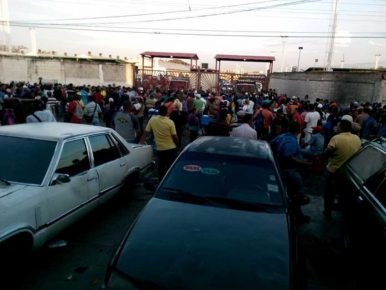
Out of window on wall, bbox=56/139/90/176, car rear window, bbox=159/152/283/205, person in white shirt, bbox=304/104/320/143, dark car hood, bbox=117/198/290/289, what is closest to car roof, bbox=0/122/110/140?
window on wall, bbox=56/139/90/176

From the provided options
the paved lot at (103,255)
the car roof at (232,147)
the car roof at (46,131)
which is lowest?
the paved lot at (103,255)

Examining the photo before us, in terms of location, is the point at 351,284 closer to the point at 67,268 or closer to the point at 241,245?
the point at 241,245

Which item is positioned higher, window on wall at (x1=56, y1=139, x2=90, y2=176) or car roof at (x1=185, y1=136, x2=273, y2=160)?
car roof at (x1=185, y1=136, x2=273, y2=160)

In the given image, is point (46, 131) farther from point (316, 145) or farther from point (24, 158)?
point (316, 145)

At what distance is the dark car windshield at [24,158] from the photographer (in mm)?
3844

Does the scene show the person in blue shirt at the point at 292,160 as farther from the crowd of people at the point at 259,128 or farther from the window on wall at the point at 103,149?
the window on wall at the point at 103,149

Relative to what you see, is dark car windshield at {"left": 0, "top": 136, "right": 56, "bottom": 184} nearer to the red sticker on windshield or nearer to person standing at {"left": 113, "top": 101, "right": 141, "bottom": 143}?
the red sticker on windshield

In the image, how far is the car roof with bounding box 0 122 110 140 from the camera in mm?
4320

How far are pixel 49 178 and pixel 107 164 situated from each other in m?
1.34

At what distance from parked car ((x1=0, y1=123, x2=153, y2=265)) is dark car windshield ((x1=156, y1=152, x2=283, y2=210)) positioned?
123cm

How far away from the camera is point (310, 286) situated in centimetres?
396

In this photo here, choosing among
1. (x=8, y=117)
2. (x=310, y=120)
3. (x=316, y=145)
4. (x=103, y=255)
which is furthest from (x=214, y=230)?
(x=310, y=120)

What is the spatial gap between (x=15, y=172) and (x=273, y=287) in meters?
3.07

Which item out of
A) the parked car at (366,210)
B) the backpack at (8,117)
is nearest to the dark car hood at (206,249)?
the parked car at (366,210)
